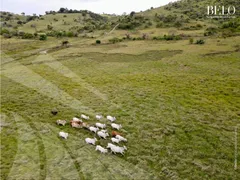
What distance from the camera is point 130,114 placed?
789 inches

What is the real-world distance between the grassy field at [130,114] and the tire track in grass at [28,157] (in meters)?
0.05

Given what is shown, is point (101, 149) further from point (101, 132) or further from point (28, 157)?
point (28, 157)

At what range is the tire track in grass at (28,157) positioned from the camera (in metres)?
12.0

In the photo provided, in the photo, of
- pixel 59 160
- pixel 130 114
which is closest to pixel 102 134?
pixel 59 160

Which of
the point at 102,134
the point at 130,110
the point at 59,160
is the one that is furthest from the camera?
the point at 130,110

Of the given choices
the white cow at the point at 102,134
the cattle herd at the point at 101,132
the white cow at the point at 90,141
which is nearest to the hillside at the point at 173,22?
the cattle herd at the point at 101,132

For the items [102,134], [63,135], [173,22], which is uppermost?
[173,22]

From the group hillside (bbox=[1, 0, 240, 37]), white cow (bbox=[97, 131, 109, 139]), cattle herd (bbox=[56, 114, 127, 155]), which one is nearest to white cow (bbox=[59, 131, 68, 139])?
A: cattle herd (bbox=[56, 114, 127, 155])

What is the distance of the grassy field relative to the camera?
43.4 feet

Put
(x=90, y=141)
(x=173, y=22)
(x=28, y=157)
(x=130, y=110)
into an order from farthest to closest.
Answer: (x=173, y=22)
(x=130, y=110)
(x=90, y=141)
(x=28, y=157)

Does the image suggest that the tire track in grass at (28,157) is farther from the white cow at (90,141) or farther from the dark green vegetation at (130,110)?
the white cow at (90,141)

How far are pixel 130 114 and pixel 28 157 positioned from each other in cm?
929

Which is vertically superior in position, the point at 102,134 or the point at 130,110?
the point at 102,134

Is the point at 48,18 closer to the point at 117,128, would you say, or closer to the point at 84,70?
the point at 84,70
